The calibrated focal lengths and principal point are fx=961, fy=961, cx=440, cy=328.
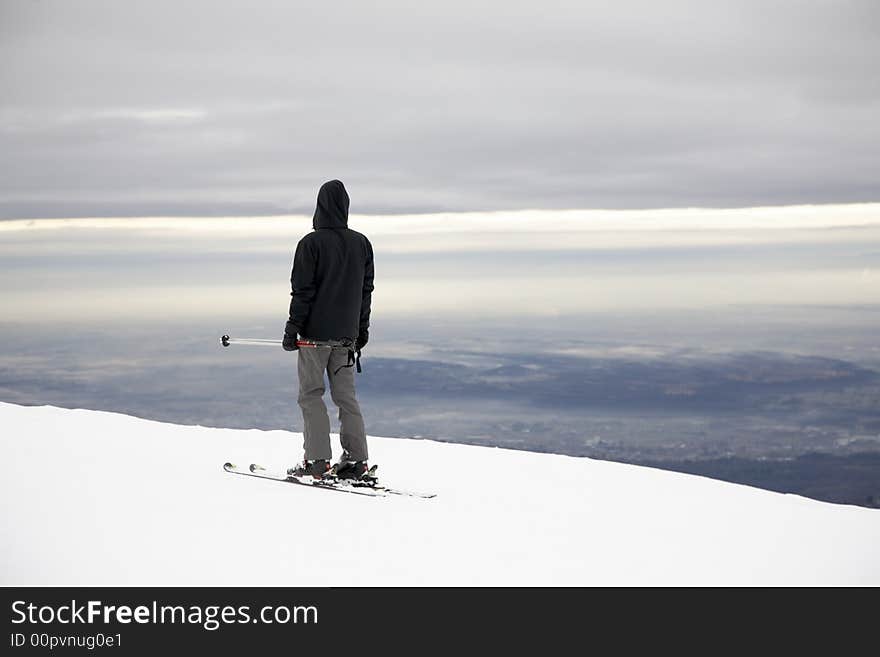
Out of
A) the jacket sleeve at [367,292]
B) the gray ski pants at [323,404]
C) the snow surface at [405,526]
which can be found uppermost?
the jacket sleeve at [367,292]

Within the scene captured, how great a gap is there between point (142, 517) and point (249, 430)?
475 cm

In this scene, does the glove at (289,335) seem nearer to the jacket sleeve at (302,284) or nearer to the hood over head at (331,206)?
the jacket sleeve at (302,284)

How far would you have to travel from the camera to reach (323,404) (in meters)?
8.75

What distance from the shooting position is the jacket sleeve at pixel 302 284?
8445 mm

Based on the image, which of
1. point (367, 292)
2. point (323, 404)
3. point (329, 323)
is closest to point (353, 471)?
point (323, 404)

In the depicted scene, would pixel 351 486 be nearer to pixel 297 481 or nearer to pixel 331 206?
pixel 297 481

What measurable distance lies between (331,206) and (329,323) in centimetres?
104

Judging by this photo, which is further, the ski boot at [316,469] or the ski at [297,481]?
the ski boot at [316,469]

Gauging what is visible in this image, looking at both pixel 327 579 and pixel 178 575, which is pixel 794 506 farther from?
pixel 178 575

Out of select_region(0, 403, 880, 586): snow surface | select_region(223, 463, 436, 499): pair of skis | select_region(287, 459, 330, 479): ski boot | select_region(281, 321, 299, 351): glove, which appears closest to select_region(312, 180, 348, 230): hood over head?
select_region(281, 321, 299, 351): glove

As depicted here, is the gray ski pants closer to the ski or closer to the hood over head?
the ski

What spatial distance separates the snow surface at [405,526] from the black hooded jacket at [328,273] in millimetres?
1519

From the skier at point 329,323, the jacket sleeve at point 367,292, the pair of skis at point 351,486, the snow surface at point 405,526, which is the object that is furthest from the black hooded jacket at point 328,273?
the snow surface at point 405,526
